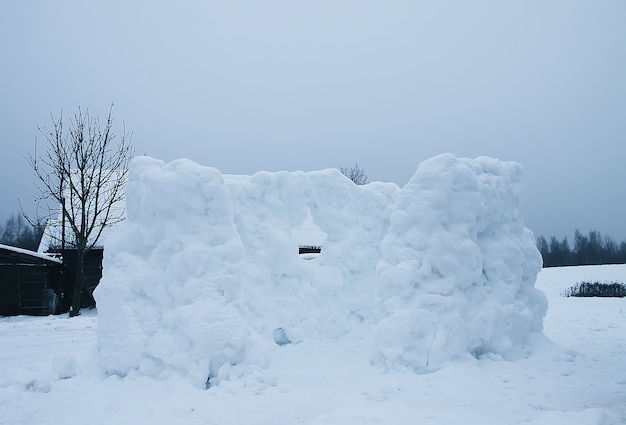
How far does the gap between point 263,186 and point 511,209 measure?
509cm

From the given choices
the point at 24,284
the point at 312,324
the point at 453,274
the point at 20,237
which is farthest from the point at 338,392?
the point at 20,237

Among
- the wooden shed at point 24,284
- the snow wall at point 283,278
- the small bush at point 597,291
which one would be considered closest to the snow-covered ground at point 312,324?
the snow wall at point 283,278

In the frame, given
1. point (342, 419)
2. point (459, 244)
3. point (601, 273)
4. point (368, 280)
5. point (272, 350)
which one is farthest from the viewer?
point (601, 273)

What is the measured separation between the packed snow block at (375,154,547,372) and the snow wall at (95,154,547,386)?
0.02m

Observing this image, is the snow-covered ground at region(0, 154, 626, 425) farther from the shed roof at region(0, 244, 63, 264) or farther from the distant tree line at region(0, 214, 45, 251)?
the distant tree line at region(0, 214, 45, 251)

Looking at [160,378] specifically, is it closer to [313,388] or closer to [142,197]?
[313,388]

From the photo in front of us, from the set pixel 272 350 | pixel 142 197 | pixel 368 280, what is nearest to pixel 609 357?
pixel 368 280

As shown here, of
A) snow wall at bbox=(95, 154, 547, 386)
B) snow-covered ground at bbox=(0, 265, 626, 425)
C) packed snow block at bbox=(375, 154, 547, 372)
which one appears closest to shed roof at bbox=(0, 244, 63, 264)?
snow-covered ground at bbox=(0, 265, 626, 425)

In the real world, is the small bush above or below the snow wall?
below

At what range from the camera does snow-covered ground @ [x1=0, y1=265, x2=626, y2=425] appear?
5270 millimetres

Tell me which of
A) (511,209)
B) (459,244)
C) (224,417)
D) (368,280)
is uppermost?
(511,209)

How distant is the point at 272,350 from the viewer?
27.1 feet

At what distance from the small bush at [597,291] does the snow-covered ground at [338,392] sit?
43.0 ft

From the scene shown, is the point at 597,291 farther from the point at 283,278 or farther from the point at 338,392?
the point at 338,392
